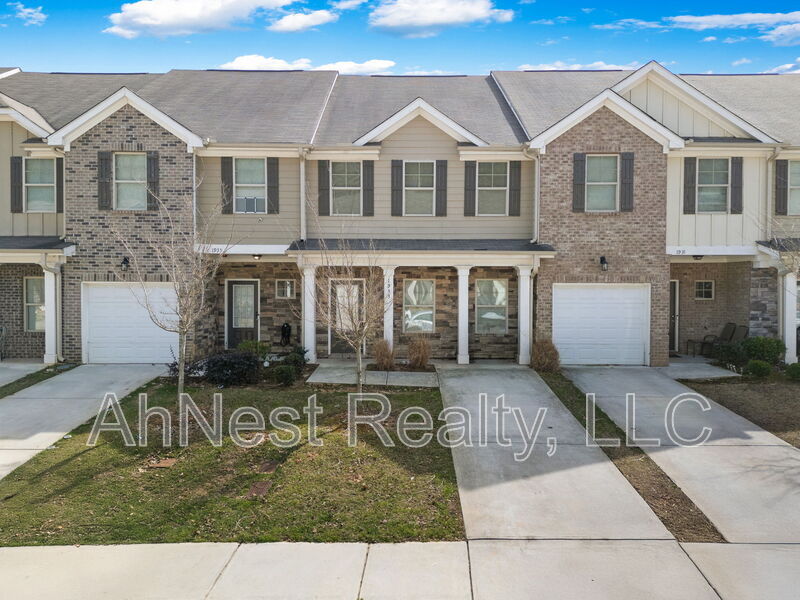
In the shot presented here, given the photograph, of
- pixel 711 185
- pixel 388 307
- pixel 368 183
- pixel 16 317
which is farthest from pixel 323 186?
pixel 711 185

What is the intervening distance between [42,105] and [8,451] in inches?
475

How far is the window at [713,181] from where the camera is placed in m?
14.5

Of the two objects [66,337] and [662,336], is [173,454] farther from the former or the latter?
[662,336]

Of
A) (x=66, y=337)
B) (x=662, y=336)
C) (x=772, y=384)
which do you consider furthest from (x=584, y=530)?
(x=66, y=337)

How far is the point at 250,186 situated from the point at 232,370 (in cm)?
507

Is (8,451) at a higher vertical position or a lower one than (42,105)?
lower

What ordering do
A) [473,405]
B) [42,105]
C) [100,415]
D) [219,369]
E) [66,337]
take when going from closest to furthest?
1. [100,415]
2. [473,405]
3. [219,369]
4. [66,337]
5. [42,105]

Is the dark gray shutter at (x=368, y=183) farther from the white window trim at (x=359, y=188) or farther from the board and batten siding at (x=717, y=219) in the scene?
the board and batten siding at (x=717, y=219)

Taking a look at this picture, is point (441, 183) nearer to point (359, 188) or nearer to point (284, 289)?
point (359, 188)

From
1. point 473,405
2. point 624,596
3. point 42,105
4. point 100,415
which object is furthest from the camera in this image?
point 42,105

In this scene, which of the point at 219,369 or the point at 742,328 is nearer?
the point at 219,369

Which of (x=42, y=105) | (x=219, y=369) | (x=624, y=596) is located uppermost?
(x=42, y=105)

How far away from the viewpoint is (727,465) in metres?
7.76

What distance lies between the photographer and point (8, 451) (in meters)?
8.10
